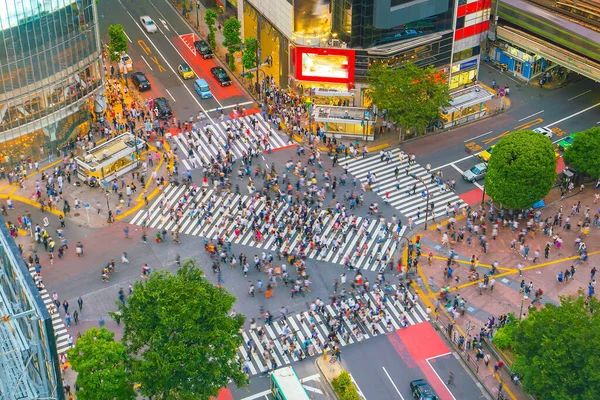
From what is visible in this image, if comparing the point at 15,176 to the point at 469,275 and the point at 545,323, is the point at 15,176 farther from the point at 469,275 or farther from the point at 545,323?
the point at 545,323

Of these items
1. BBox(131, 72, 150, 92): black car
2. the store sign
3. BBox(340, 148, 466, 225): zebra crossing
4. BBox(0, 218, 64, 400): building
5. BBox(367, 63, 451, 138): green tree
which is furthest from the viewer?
BBox(131, 72, 150, 92): black car

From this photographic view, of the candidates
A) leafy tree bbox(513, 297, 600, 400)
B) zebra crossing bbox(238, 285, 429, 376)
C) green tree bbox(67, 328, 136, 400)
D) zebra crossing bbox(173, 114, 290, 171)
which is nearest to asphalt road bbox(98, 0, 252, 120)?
zebra crossing bbox(173, 114, 290, 171)

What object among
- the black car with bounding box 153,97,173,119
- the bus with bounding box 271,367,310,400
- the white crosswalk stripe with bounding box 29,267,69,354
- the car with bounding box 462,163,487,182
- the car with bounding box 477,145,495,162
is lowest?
the white crosswalk stripe with bounding box 29,267,69,354

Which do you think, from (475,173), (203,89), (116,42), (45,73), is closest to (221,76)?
(203,89)

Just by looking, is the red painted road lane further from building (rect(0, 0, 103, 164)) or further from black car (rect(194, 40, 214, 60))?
building (rect(0, 0, 103, 164))

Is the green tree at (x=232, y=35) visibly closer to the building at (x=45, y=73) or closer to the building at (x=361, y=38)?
the building at (x=361, y=38)

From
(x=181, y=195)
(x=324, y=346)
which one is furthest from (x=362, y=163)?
(x=324, y=346)
